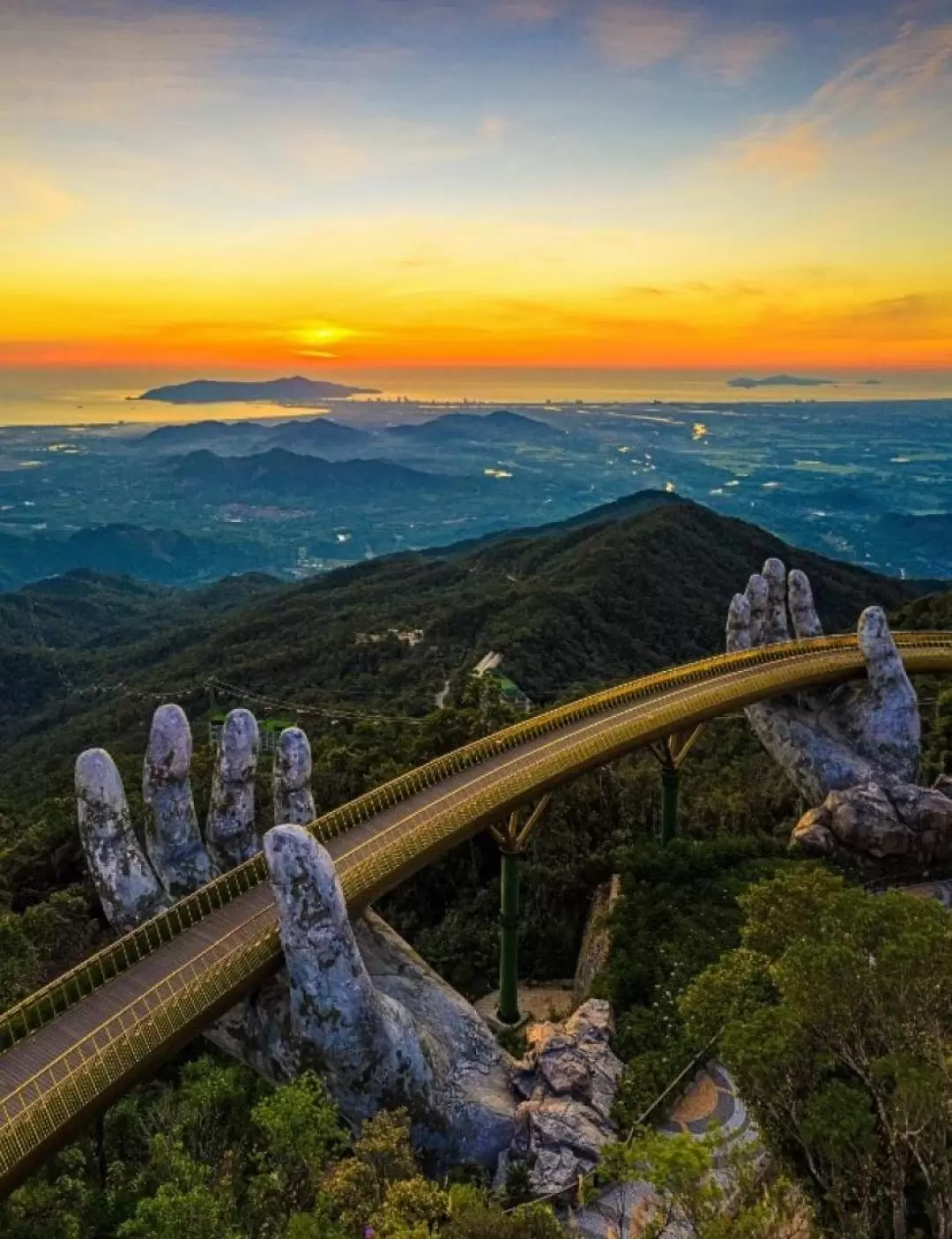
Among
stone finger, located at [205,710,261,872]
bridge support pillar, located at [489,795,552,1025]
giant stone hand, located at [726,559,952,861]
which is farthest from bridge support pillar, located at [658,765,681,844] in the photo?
stone finger, located at [205,710,261,872]

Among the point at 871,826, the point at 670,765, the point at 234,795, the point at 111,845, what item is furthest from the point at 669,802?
the point at 111,845

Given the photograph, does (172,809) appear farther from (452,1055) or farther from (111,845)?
(452,1055)

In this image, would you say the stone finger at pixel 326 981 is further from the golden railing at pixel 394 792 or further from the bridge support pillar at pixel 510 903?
the bridge support pillar at pixel 510 903

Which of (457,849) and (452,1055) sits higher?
(452,1055)

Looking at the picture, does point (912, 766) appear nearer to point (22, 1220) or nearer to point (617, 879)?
point (617, 879)

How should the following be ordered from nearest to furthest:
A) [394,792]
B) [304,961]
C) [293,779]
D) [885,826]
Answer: [304,961], [293,779], [394,792], [885,826]

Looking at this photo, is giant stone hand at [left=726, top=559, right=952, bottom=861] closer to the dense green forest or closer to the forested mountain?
the dense green forest

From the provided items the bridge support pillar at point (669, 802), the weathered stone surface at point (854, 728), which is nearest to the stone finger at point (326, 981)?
the bridge support pillar at point (669, 802)
